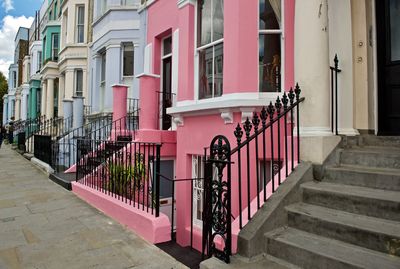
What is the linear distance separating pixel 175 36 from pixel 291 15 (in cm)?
351

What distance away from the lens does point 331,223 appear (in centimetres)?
295

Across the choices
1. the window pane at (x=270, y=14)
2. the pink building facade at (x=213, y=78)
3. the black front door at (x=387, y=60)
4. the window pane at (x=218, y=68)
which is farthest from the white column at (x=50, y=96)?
the black front door at (x=387, y=60)

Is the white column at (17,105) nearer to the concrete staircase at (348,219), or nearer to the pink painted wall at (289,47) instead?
the pink painted wall at (289,47)

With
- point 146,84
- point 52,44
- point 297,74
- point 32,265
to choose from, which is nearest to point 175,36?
point 146,84

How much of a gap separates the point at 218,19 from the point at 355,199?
4.44 meters

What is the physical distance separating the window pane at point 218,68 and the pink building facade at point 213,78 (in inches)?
0.8

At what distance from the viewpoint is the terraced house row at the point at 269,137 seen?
10.0 feet

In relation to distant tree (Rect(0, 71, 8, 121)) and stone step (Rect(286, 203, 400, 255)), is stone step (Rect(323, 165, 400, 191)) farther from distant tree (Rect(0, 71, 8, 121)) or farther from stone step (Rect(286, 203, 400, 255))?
distant tree (Rect(0, 71, 8, 121))

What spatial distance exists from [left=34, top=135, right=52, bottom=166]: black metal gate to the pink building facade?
4.59 m

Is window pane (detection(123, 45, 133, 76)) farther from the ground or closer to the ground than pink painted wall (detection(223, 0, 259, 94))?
farther from the ground

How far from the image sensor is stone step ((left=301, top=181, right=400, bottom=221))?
2.92 meters

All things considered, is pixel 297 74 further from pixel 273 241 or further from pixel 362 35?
pixel 273 241

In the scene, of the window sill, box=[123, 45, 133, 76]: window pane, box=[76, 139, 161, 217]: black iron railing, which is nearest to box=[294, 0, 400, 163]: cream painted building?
the window sill

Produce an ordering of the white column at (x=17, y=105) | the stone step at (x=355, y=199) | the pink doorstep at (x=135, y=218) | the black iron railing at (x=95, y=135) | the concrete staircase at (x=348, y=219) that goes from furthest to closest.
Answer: the white column at (x=17, y=105)
the black iron railing at (x=95, y=135)
the pink doorstep at (x=135, y=218)
the stone step at (x=355, y=199)
the concrete staircase at (x=348, y=219)
